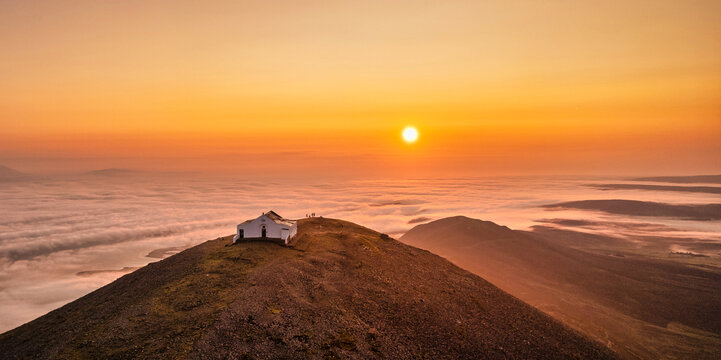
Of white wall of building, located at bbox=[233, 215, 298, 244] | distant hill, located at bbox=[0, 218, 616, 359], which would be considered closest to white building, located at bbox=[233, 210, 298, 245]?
white wall of building, located at bbox=[233, 215, 298, 244]

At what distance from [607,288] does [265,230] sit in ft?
292

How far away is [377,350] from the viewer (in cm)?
3262

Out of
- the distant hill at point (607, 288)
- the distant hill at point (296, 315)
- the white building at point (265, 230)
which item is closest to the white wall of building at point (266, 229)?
the white building at point (265, 230)

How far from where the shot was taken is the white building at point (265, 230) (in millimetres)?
54469

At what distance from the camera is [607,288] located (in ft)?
306

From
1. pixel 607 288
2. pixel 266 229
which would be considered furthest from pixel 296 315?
pixel 607 288

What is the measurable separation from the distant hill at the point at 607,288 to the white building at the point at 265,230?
52.9m

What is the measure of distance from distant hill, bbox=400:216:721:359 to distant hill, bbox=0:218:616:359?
2754 centimetres

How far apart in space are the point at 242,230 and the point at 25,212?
672 ft

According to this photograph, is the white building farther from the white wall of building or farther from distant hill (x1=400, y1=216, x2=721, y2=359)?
distant hill (x1=400, y1=216, x2=721, y2=359)

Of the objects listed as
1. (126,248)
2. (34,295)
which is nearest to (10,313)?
(34,295)

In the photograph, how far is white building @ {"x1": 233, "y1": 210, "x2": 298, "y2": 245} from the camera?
54.5m

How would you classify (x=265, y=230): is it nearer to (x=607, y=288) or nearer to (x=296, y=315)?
(x=296, y=315)

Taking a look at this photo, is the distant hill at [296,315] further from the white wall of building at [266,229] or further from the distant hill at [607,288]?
the distant hill at [607,288]
